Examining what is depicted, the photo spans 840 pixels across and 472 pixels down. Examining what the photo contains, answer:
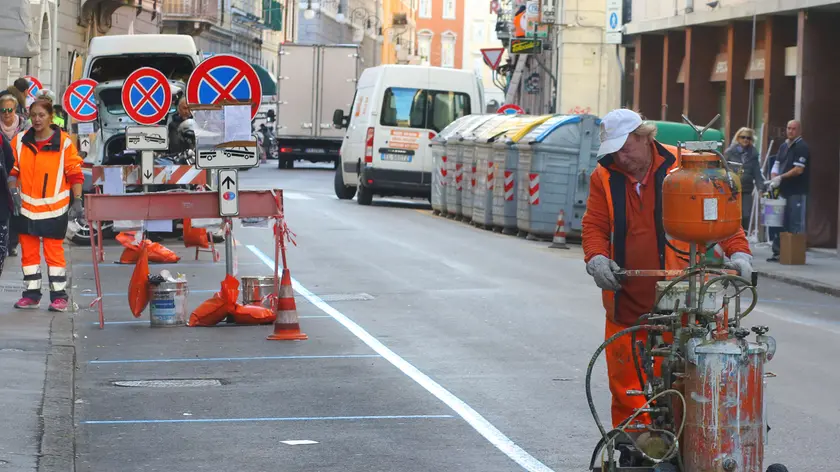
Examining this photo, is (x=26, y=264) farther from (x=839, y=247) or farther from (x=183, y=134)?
(x=839, y=247)

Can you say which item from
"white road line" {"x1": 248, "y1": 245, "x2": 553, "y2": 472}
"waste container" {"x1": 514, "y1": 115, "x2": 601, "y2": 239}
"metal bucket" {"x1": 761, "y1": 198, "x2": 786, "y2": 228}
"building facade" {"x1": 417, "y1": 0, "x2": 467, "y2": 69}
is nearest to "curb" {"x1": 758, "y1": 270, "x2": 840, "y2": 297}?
"metal bucket" {"x1": 761, "y1": 198, "x2": 786, "y2": 228}

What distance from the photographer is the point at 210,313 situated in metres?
14.1

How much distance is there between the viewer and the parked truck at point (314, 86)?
48.5 meters

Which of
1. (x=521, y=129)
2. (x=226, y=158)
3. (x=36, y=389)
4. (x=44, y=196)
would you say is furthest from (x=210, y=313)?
(x=521, y=129)

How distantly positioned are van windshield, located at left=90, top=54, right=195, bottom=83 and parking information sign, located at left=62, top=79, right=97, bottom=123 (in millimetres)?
741

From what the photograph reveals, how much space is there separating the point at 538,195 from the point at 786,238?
5.14 metres

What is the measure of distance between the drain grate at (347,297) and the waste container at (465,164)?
1259 centimetres

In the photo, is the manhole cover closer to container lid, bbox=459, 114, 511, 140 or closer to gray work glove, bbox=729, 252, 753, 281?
gray work glove, bbox=729, 252, 753, 281

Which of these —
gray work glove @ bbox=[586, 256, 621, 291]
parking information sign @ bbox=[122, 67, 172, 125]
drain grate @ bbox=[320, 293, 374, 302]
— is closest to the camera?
gray work glove @ bbox=[586, 256, 621, 291]

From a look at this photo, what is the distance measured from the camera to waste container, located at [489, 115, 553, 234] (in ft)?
88.5

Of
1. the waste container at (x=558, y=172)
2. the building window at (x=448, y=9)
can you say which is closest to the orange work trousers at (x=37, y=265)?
the waste container at (x=558, y=172)

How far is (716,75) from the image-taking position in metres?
32.7

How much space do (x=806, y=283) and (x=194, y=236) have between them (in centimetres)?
742

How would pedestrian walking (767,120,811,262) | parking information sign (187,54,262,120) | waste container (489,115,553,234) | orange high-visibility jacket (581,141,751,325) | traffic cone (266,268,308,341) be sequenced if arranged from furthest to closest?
waste container (489,115,553,234), pedestrian walking (767,120,811,262), parking information sign (187,54,262,120), traffic cone (266,268,308,341), orange high-visibility jacket (581,141,751,325)
